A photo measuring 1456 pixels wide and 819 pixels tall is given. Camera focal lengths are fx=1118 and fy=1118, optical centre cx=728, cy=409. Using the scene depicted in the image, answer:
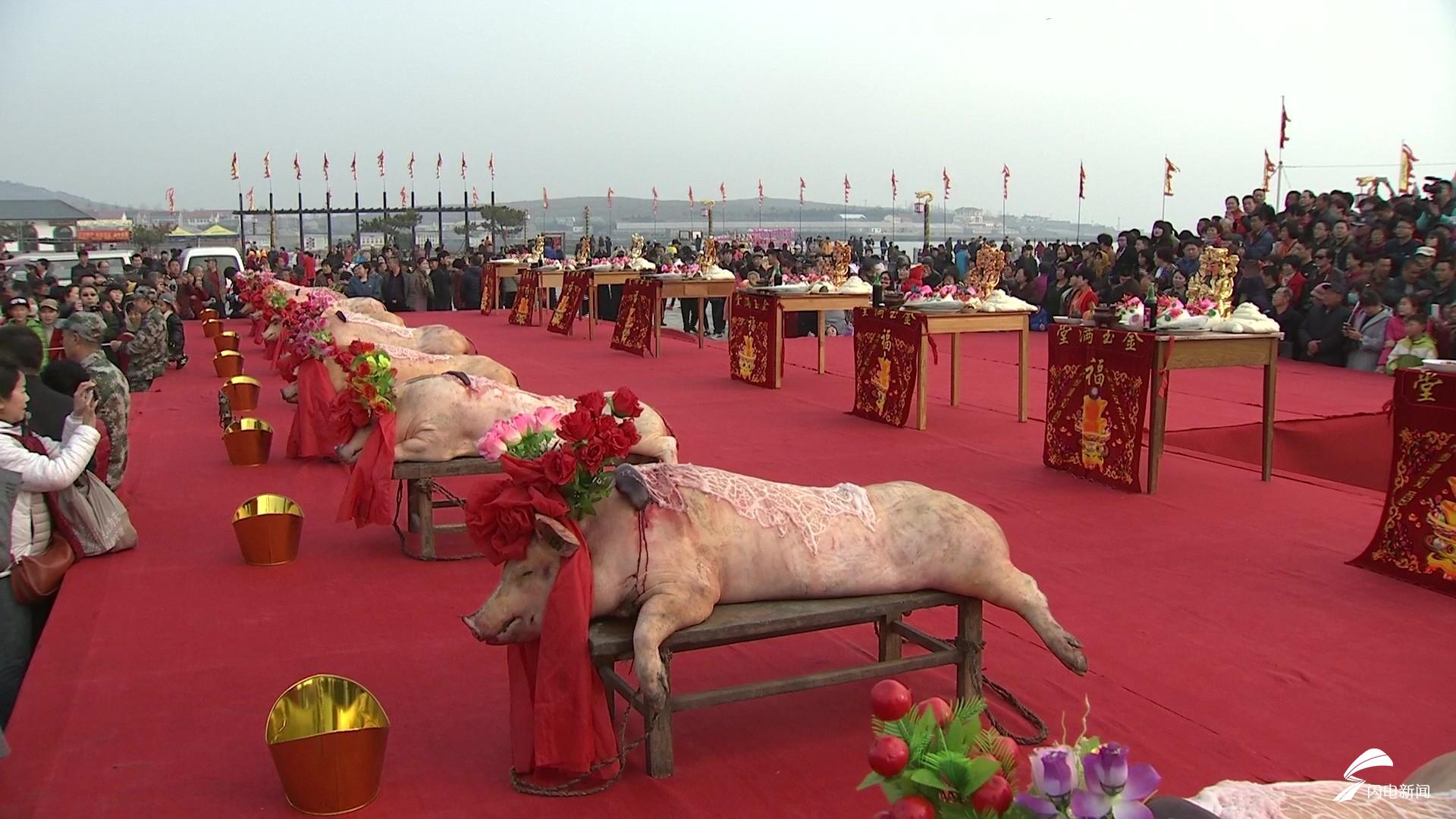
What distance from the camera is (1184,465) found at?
242 inches

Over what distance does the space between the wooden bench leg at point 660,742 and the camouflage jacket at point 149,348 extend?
8848mm

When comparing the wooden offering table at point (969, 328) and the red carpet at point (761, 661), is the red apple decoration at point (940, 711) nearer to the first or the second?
the red carpet at point (761, 661)

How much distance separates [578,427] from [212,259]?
1816cm

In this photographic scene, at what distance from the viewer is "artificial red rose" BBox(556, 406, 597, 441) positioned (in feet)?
8.85

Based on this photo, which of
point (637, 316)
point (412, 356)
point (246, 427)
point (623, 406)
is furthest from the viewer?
point (637, 316)

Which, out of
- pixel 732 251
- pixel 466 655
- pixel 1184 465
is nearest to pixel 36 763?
pixel 466 655

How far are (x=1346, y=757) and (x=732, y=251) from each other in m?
15.7

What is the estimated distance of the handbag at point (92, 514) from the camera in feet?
14.0

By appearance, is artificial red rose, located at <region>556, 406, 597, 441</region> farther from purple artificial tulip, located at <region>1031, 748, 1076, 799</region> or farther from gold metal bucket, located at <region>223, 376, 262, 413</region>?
gold metal bucket, located at <region>223, 376, 262, 413</region>

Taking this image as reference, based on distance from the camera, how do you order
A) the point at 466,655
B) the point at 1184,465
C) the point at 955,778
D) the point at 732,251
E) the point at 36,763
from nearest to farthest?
the point at 955,778
the point at 36,763
the point at 466,655
the point at 1184,465
the point at 732,251

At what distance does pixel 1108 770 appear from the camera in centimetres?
125

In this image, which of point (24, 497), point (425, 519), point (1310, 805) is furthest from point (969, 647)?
point (24, 497)

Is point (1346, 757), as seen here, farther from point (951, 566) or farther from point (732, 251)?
point (732, 251)

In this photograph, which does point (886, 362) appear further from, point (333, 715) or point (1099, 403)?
point (333, 715)
